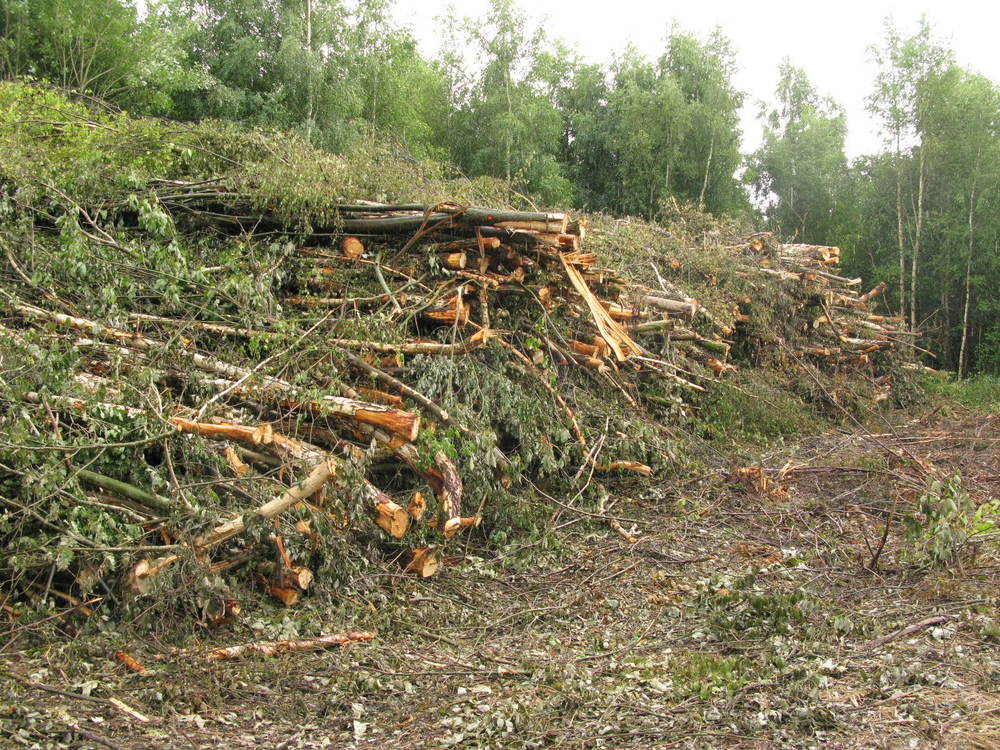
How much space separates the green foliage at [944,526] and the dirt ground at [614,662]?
0.02 metres

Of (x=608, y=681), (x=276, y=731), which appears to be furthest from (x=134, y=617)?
(x=608, y=681)

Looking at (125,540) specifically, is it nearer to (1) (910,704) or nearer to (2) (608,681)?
(2) (608,681)

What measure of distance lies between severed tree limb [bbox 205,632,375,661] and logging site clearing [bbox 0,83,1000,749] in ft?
0.08

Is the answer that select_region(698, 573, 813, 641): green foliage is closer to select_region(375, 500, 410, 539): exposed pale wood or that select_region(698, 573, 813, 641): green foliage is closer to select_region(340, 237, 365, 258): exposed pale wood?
select_region(375, 500, 410, 539): exposed pale wood

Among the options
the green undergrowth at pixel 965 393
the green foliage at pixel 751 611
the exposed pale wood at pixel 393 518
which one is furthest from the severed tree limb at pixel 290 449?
the green undergrowth at pixel 965 393

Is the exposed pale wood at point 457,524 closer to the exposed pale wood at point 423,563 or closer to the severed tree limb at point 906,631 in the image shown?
the exposed pale wood at point 423,563

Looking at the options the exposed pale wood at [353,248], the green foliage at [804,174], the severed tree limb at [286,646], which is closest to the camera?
the severed tree limb at [286,646]

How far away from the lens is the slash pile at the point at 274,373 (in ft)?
13.1

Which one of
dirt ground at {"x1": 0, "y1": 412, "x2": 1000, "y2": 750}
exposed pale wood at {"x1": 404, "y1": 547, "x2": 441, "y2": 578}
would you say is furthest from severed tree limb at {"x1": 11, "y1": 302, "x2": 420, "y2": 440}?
dirt ground at {"x1": 0, "y1": 412, "x2": 1000, "y2": 750}

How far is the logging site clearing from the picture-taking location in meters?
3.33

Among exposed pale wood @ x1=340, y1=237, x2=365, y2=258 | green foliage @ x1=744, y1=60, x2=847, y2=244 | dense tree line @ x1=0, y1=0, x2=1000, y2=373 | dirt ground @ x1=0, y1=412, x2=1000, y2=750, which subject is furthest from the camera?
green foliage @ x1=744, y1=60, x2=847, y2=244

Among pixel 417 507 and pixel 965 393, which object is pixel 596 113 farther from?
pixel 417 507

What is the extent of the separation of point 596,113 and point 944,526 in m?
25.8

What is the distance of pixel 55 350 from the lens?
4.31 metres
